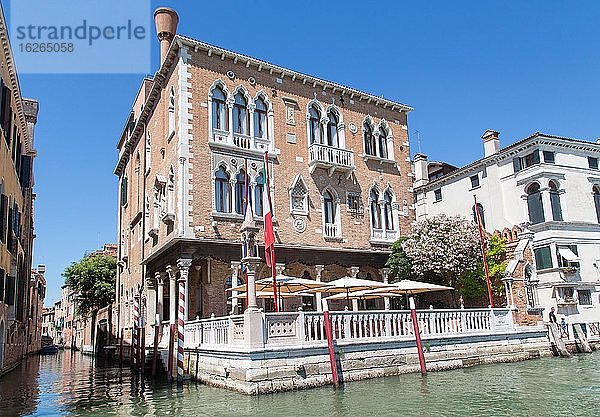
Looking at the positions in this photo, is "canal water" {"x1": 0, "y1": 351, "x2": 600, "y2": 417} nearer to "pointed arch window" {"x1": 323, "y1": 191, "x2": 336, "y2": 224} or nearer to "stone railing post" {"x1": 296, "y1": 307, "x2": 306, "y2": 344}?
"stone railing post" {"x1": 296, "y1": 307, "x2": 306, "y2": 344}

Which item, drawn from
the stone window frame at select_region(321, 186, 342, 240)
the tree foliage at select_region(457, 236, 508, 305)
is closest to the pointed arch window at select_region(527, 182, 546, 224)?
the tree foliage at select_region(457, 236, 508, 305)

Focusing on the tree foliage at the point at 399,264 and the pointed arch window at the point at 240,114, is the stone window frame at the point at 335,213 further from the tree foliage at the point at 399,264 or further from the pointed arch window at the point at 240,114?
the pointed arch window at the point at 240,114

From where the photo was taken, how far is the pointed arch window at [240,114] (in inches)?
839

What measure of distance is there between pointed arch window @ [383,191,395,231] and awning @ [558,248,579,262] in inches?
277

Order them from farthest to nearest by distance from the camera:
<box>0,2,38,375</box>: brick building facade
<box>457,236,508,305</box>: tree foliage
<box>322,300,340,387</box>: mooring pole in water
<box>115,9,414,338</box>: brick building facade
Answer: <box>457,236,508,305</box>: tree foliage
<box>115,9,414,338</box>: brick building facade
<box>0,2,38,375</box>: brick building facade
<box>322,300,340,387</box>: mooring pole in water

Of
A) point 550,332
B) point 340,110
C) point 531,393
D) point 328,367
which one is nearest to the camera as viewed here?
point 531,393

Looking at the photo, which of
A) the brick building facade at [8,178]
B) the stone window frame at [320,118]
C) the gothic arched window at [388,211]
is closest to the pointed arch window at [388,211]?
the gothic arched window at [388,211]

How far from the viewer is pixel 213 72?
2097 cm

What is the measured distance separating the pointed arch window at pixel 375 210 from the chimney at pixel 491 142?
6604 millimetres

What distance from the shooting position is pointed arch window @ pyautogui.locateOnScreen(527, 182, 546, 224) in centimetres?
2367

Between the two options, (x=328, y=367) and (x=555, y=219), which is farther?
(x=555, y=219)

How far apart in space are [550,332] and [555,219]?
6310mm

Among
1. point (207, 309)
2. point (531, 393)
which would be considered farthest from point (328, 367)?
point (207, 309)

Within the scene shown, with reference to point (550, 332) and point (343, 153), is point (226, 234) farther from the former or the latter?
point (550, 332)
